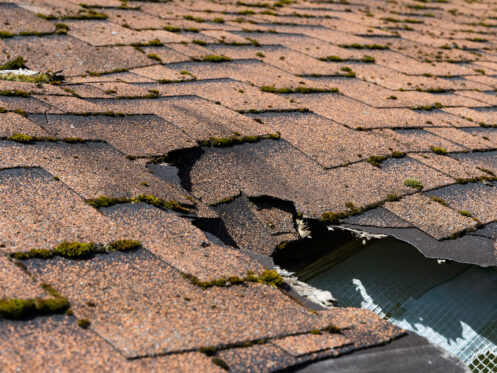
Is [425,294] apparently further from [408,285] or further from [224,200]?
[224,200]

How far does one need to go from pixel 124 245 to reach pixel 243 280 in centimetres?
215

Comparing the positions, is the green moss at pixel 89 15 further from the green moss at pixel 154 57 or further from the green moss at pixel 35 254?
the green moss at pixel 35 254

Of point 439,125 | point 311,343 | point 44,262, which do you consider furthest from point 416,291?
point 439,125

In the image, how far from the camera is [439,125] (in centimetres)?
1784

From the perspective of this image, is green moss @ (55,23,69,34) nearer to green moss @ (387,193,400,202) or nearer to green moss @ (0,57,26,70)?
green moss @ (0,57,26,70)

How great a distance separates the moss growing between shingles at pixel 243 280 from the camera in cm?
917

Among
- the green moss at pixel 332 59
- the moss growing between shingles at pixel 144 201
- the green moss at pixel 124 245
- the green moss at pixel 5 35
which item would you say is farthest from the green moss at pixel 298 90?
the green moss at pixel 124 245

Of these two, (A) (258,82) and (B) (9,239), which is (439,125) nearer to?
(A) (258,82)

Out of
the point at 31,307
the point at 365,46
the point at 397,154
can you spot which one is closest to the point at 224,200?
the point at 31,307

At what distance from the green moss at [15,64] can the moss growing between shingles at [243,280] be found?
10553 mm

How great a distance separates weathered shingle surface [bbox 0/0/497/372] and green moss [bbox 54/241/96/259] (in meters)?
0.12

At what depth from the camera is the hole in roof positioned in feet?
33.2

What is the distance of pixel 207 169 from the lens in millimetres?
12977

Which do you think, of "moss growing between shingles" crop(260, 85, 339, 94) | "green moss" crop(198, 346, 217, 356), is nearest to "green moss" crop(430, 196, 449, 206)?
"moss growing between shingles" crop(260, 85, 339, 94)
